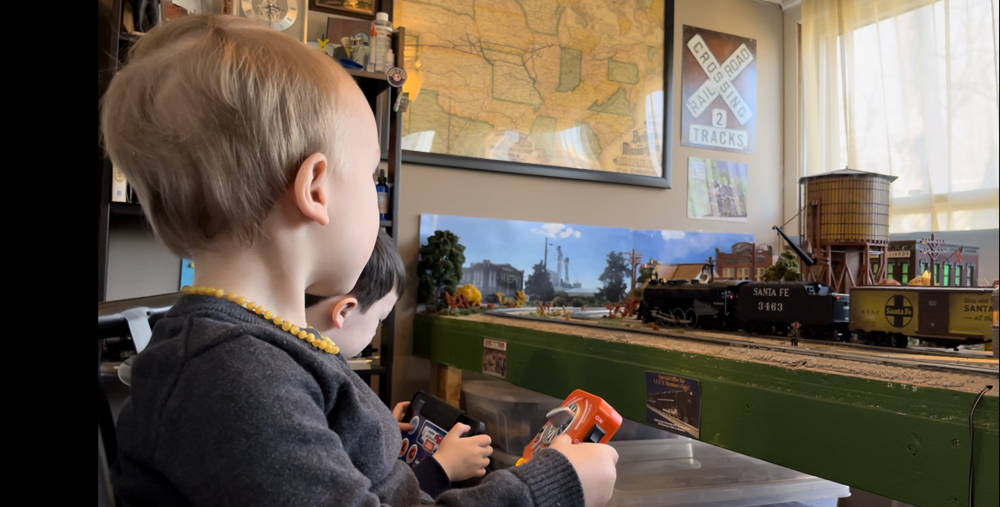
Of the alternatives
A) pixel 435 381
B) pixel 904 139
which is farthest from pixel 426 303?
pixel 904 139

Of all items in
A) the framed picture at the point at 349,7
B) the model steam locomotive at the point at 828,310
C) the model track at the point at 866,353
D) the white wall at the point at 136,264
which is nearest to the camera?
the model track at the point at 866,353

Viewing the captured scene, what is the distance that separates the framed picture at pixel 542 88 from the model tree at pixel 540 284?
38 centimetres

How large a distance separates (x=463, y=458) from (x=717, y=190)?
245cm

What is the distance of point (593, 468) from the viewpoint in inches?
26.3

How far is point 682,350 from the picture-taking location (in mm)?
1024

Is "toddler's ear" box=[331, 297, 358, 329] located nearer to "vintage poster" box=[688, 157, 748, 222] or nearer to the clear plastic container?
the clear plastic container

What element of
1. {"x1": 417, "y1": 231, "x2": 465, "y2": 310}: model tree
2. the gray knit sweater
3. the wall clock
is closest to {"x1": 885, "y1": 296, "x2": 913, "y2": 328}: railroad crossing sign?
the gray knit sweater

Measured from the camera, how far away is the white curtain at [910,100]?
2477mm

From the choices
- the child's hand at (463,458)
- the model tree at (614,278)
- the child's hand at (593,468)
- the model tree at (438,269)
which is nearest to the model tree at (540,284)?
the model tree at (614,278)

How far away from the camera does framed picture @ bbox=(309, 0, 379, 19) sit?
2.29 m

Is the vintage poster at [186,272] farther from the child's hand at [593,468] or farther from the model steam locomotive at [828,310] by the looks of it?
the child's hand at [593,468]

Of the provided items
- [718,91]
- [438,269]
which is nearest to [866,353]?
[438,269]

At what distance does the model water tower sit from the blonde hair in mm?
1332

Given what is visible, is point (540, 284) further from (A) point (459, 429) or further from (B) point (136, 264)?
(A) point (459, 429)
